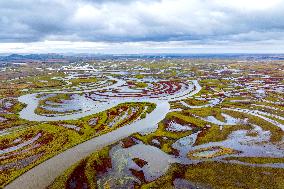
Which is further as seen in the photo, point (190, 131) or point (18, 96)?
point (18, 96)

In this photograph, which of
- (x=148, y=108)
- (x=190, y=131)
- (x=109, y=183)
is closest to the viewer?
(x=109, y=183)

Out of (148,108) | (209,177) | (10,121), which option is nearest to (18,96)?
(10,121)

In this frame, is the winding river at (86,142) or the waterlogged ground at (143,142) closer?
the waterlogged ground at (143,142)

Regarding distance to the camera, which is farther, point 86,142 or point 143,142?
point 86,142

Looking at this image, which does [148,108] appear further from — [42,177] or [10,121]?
[42,177]

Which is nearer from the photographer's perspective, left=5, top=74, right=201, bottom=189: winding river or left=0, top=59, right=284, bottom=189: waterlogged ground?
left=0, top=59, right=284, bottom=189: waterlogged ground

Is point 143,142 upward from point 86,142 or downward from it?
upward

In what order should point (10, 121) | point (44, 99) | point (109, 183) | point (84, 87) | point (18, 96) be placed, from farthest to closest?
point (84, 87)
point (18, 96)
point (44, 99)
point (10, 121)
point (109, 183)

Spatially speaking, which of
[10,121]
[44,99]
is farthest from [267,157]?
[44,99]

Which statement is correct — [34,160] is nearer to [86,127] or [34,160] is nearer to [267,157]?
[86,127]
